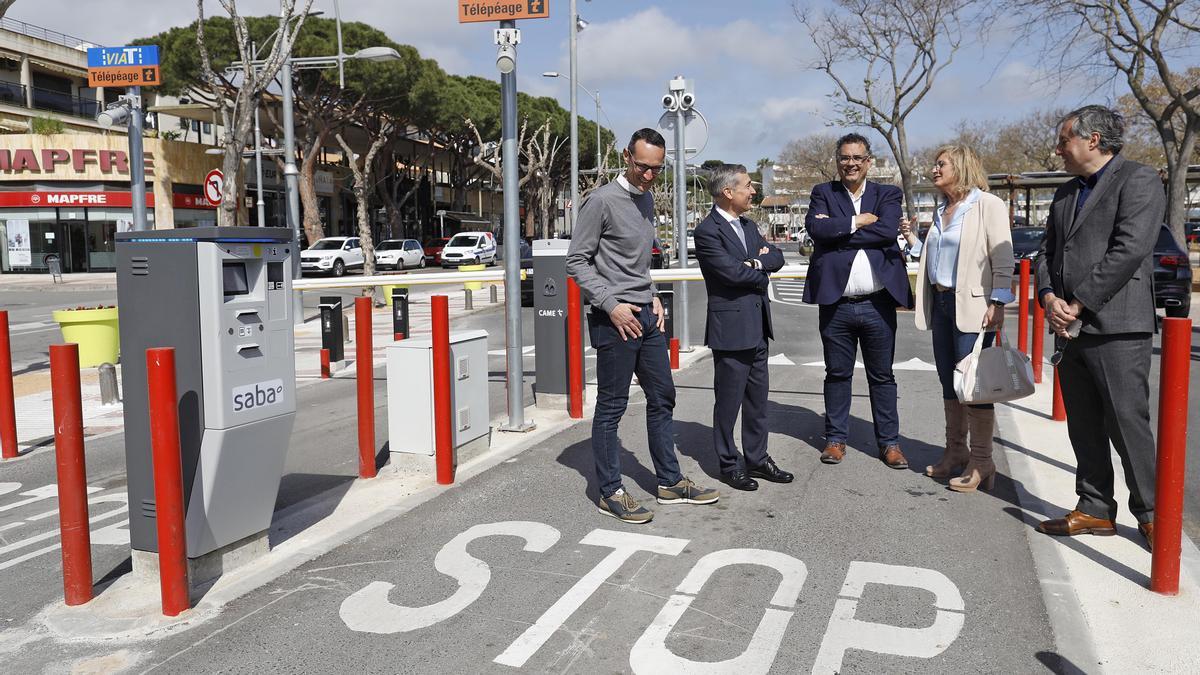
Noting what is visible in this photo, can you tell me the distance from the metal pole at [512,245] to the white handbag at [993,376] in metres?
3.12

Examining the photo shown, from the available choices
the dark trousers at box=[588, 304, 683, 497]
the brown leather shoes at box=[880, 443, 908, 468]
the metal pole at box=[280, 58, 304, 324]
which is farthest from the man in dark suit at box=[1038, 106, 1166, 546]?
the metal pole at box=[280, 58, 304, 324]

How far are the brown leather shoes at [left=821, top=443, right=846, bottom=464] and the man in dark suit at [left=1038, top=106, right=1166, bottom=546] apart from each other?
1.72 metres

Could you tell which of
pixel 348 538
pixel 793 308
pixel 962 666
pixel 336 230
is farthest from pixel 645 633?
pixel 336 230

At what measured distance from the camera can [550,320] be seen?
834 cm

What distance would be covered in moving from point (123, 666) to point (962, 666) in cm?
298

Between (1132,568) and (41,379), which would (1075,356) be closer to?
(1132,568)

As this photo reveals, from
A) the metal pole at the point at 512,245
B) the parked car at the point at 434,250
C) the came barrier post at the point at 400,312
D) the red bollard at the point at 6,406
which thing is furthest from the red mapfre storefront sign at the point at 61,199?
the metal pole at the point at 512,245

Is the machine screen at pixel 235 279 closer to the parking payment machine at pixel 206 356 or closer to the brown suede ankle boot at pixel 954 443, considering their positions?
the parking payment machine at pixel 206 356

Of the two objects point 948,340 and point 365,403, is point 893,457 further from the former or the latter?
point 365,403

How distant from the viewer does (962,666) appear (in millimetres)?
3389

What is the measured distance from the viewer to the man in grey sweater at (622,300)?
4.92 m

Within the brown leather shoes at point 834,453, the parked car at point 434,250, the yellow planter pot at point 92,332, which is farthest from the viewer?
the parked car at point 434,250

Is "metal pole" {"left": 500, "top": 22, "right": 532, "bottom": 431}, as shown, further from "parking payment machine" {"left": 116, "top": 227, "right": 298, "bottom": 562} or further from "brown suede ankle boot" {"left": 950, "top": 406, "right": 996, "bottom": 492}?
"brown suede ankle boot" {"left": 950, "top": 406, "right": 996, "bottom": 492}

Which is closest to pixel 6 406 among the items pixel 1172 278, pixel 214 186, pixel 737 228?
pixel 737 228
